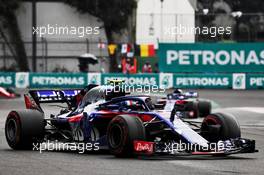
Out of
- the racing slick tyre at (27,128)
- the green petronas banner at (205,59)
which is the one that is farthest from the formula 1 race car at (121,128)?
the green petronas banner at (205,59)

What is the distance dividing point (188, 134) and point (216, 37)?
36.1 metres

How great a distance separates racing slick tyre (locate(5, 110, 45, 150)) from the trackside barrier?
24566 mm

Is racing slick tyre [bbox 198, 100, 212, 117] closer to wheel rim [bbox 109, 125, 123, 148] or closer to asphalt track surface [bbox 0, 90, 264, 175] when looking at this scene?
asphalt track surface [bbox 0, 90, 264, 175]

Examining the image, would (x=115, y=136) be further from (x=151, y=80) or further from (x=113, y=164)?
(x=151, y=80)

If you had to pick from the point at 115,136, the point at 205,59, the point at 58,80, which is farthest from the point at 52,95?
the point at 205,59

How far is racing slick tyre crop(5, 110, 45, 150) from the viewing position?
13.4 meters

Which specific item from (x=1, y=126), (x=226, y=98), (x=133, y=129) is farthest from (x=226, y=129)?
(x=226, y=98)

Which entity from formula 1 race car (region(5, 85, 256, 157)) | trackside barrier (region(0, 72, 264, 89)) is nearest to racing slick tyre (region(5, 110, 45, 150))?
formula 1 race car (region(5, 85, 256, 157))

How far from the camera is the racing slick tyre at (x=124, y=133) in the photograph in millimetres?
11820

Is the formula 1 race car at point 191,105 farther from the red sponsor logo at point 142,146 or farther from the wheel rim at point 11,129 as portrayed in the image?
the red sponsor logo at point 142,146

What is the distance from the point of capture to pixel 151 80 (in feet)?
125

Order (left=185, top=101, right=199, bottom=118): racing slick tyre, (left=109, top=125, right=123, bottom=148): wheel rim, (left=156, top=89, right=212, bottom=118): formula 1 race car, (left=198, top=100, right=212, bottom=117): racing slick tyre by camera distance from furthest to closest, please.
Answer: (left=198, top=100, right=212, bottom=117): racing slick tyre
(left=185, top=101, right=199, bottom=118): racing slick tyre
(left=156, top=89, right=212, bottom=118): formula 1 race car
(left=109, top=125, right=123, bottom=148): wheel rim

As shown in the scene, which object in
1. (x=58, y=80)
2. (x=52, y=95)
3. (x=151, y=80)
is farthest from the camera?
(x=58, y=80)

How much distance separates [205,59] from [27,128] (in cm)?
2676
